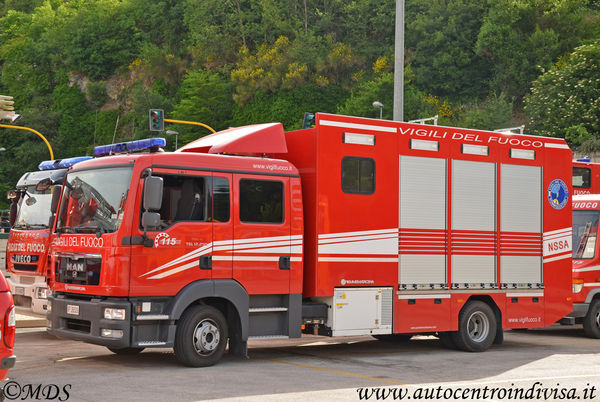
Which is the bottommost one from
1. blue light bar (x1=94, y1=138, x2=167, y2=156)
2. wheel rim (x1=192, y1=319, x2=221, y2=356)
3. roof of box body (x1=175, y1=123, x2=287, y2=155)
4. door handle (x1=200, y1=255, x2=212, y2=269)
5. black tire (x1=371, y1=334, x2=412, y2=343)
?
black tire (x1=371, y1=334, x2=412, y2=343)

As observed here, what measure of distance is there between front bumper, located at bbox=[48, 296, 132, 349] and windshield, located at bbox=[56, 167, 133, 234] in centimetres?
91

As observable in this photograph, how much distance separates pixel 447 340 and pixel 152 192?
235 inches

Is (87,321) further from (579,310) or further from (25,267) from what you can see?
(579,310)

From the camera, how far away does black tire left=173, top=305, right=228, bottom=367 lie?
1028 centimetres

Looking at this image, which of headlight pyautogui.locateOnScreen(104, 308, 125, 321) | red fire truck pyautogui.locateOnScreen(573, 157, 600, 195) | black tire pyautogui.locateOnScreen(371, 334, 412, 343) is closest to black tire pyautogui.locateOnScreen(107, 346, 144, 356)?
headlight pyautogui.locateOnScreen(104, 308, 125, 321)

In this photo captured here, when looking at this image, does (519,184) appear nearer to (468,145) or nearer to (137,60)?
(468,145)

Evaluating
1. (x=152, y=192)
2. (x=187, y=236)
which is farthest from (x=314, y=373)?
(x=152, y=192)

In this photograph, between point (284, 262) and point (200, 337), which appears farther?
point (284, 262)

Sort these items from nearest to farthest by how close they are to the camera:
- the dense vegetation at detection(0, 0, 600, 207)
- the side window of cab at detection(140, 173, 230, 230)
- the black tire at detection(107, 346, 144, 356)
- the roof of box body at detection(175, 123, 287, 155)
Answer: the side window of cab at detection(140, 173, 230, 230) → the roof of box body at detection(175, 123, 287, 155) → the black tire at detection(107, 346, 144, 356) → the dense vegetation at detection(0, 0, 600, 207)

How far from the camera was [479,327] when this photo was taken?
13.3 meters

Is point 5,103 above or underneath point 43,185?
above

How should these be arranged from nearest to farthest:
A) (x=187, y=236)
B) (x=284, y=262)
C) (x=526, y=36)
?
1. (x=187, y=236)
2. (x=284, y=262)
3. (x=526, y=36)

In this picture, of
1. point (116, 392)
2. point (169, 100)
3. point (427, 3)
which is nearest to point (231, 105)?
point (169, 100)

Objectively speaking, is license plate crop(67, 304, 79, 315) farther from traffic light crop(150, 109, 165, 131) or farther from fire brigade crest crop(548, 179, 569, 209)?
traffic light crop(150, 109, 165, 131)
